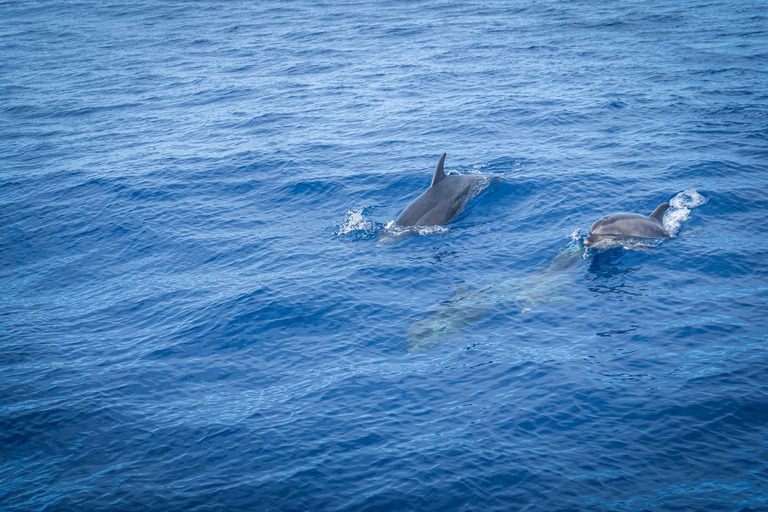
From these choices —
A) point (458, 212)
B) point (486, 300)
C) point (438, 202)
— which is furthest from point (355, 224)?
point (486, 300)

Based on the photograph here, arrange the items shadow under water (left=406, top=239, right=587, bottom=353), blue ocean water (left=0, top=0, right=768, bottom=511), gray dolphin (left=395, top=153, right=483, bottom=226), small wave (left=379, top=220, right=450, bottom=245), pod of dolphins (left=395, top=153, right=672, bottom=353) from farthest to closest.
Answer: gray dolphin (left=395, top=153, right=483, bottom=226)
small wave (left=379, top=220, right=450, bottom=245)
pod of dolphins (left=395, top=153, right=672, bottom=353)
shadow under water (left=406, top=239, right=587, bottom=353)
blue ocean water (left=0, top=0, right=768, bottom=511)

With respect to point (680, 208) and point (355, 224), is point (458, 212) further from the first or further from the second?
→ point (680, 208)

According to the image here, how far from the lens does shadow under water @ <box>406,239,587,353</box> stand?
13.3m

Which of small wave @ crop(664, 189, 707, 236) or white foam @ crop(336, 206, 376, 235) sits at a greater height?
white foam @ crop(336, 206, 376, 235)

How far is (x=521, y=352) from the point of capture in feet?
41.1

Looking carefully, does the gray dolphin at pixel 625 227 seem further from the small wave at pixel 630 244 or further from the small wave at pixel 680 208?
the small wave at pixel 680 208

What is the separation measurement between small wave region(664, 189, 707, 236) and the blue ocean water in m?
0.13

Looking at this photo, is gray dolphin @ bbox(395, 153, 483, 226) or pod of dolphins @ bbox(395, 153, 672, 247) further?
gray dolphin @ bbox(395, 153, 483, 226)

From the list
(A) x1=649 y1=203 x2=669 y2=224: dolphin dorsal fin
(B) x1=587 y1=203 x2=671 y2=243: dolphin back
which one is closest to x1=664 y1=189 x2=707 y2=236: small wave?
(A) x1=649 y1=203 x2=669 y2=224: dolphin dorsal fin

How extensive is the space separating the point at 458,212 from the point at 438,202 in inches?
35.1

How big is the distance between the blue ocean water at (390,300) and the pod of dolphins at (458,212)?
49 cm

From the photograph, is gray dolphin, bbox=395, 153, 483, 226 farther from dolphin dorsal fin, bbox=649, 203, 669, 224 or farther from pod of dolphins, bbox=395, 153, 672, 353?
dolphin dorsal fin, bbox=649, 203, 669, 224

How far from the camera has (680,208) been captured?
17.9 m

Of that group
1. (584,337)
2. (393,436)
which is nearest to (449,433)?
(393,436)
